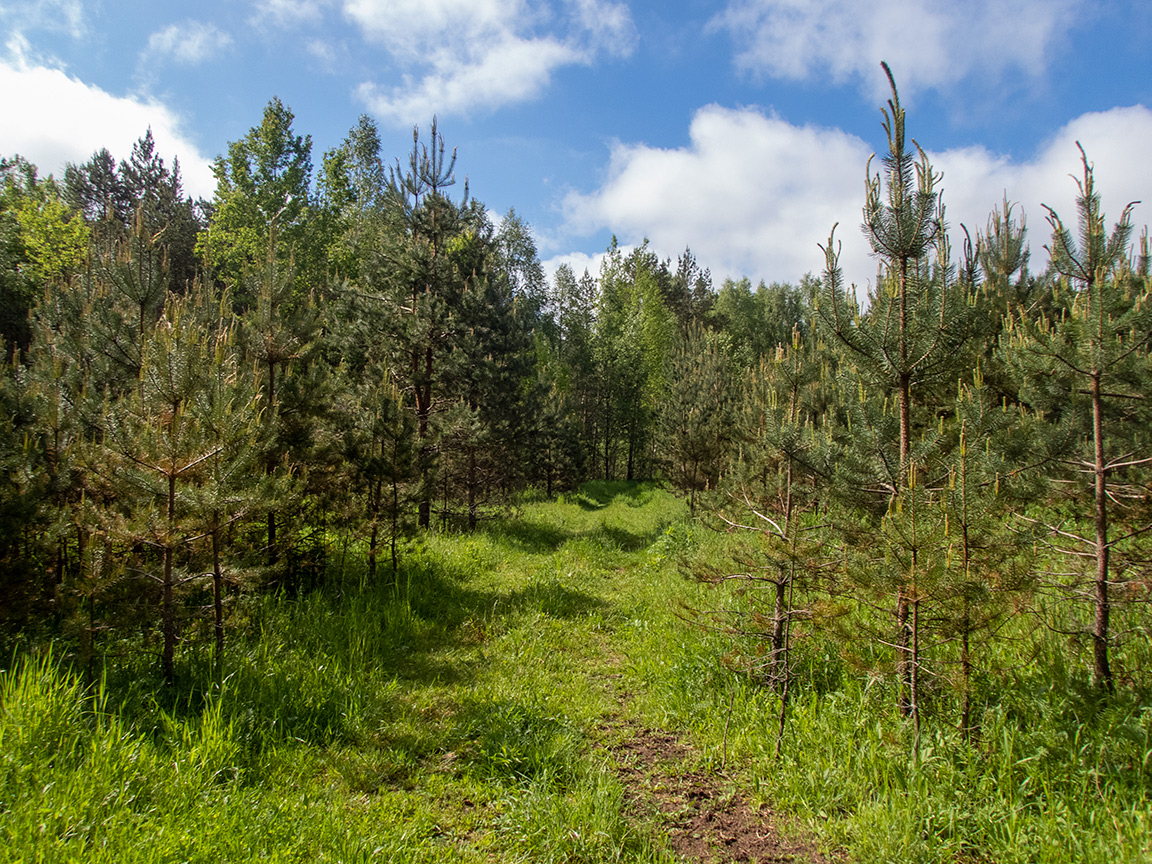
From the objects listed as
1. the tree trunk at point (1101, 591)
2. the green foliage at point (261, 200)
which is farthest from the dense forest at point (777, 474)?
the green foliage at point (261, 200)

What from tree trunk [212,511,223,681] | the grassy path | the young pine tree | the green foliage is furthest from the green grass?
the green foliage

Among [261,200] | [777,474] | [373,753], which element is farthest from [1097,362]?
[261,200]

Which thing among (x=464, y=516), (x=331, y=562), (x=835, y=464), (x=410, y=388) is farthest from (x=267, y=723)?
(x=464, y=516)

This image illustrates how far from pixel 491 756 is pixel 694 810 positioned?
153cm

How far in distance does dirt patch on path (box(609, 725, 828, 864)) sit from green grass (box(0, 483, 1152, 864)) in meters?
0.14

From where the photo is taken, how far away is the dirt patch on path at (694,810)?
302 cm

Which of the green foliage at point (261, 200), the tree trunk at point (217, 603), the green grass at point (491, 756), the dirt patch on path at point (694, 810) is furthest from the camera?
the green foliage at point (261, 200)

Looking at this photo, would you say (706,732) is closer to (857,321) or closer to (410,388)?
(857,321)

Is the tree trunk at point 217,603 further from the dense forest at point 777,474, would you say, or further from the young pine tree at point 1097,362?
the young pine tree at point 1097,362

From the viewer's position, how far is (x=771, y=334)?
141ft

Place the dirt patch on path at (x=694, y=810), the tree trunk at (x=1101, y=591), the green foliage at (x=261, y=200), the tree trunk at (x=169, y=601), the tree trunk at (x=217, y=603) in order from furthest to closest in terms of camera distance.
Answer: the green foliage at (x=261, y=200)
the tree trunk at (x=217, y=603)
the tree trunk at (x=169, y=601)
the tree trunk at (x=1101, y=591)
the dirt patch on path at (x=694, y=810)

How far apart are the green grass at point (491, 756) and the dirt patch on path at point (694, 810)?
0.47 ft

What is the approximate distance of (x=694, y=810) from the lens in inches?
135

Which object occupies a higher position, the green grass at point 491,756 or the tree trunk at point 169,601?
the tree trunk at point 169,601
